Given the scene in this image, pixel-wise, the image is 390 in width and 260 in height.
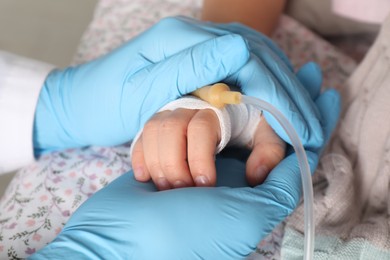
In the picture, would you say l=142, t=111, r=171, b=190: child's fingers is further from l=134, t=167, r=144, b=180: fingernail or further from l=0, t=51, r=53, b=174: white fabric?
l=0, t=51, r=53, b=174: white fabric

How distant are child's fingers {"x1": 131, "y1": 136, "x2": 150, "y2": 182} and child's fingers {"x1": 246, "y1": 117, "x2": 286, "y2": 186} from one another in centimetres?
17

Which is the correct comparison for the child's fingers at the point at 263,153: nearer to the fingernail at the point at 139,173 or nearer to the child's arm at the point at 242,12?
the fingernail at the point at 139,173

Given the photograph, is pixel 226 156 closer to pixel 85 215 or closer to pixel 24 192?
pixel 85 215

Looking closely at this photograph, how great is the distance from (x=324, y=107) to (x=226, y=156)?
0.22m

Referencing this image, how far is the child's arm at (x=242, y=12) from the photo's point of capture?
44.9 inches

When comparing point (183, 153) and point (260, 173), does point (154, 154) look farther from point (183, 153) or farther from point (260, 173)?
point (260, 173)

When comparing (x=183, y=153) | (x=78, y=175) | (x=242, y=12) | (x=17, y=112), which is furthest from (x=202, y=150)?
(x=242, y=12)

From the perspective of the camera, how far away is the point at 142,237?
0.63 meters

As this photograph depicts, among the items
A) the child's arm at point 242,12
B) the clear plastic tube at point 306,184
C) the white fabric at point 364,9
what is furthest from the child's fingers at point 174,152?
the white fabric at point 364,9

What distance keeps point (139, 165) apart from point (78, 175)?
0.18 metres

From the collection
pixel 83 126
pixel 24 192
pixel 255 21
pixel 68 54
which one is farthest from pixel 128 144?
pixel 68 54

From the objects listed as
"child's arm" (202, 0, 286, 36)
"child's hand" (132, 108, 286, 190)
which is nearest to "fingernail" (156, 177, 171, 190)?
"child's hand" (132, 108, 286, 190)

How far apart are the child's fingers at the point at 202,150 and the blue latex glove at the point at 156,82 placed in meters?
0.08

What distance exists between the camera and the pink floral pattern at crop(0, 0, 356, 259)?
79 centimetres
